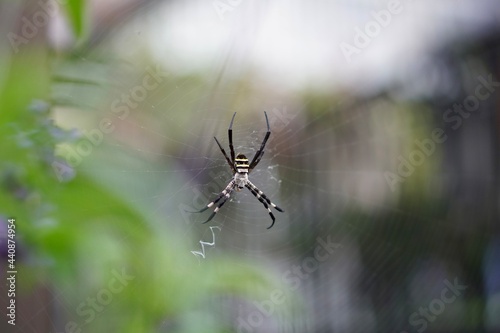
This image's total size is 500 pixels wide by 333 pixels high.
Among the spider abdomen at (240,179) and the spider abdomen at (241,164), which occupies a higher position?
the spider abdomen at (241,164)

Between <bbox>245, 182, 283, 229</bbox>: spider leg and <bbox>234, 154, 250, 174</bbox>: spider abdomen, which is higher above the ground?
<bbox>234, 154, 250, 174</bbox>: spider abdomen

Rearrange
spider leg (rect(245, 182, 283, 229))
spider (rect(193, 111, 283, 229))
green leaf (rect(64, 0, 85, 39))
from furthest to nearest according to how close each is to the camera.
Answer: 1. spider leg (rect(245, 182, 283, 229))
2. spider (rect(193, 111, 283, 229))
3. green leaf (rect(64, 0, 85, 39))

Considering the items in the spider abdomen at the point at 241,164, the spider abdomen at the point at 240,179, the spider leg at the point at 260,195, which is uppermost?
the spider abdomen at the point at 241,164

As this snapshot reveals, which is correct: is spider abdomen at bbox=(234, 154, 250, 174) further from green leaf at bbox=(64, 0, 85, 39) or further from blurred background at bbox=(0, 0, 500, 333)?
green leaf at bbox=(64, 0, 85, 39)

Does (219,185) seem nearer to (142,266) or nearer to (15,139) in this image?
(142,266)

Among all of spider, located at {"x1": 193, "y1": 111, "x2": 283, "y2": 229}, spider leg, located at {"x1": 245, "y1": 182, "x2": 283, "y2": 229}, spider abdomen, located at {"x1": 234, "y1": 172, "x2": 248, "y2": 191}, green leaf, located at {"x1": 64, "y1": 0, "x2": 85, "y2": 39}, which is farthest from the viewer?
spider leg, located at {"x1": 245, "y1": 182, "x2": 283, "y2": 229}

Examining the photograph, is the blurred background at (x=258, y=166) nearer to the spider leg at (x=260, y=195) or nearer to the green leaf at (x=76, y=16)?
the green leaf at (x=76, y=16)

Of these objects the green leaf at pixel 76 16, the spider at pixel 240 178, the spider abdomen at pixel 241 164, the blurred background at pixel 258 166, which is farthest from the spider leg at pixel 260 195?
the green leaf at pixel 76 16

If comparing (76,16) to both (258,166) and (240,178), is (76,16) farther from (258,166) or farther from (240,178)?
(258,166)

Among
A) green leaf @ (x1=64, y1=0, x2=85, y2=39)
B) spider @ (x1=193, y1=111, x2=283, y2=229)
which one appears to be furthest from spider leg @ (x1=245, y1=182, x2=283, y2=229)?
green leaf @ (x1=64, y1=0, x2=85, y2=39)

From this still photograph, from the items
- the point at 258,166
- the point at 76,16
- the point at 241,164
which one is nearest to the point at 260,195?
the point at 258,166

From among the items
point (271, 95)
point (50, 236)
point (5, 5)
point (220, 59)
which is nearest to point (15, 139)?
point (50, 236)
